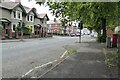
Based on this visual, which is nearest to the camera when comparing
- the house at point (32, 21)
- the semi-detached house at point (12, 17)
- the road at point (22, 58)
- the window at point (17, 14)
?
the road at point (22, 58)

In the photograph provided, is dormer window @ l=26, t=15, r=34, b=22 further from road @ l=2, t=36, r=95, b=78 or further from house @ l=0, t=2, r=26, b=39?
road @ l=2, t=36, r=95, b=78

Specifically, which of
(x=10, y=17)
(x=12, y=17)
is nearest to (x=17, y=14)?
(x=12, y=17)

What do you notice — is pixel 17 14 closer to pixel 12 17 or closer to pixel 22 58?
pixel 12 17

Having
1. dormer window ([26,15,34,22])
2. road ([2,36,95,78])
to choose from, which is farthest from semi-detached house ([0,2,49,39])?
road ([2,36,95,78])

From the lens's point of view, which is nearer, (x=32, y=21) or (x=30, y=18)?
(x=30, y=18)

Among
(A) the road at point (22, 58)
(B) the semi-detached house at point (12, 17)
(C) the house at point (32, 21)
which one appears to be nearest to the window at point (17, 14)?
(B) the semi-detached house at point (12, 17)

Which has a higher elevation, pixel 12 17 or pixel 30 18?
pixel 30 18

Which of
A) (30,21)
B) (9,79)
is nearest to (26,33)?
(30,21)

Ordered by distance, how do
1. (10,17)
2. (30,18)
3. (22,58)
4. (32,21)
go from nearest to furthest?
(22,58) < (10,17) < (30,18) < (32,21)

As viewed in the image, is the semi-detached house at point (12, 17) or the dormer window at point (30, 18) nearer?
the semi-detached house at point (12, 17)

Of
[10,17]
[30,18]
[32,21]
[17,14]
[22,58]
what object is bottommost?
[22,58]

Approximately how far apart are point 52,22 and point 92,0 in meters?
114

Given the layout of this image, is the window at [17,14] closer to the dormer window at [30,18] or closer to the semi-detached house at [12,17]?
the semi-detached house at [12,17]

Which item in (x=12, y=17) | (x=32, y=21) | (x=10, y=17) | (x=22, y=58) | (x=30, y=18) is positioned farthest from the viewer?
(x=32, y=21)
